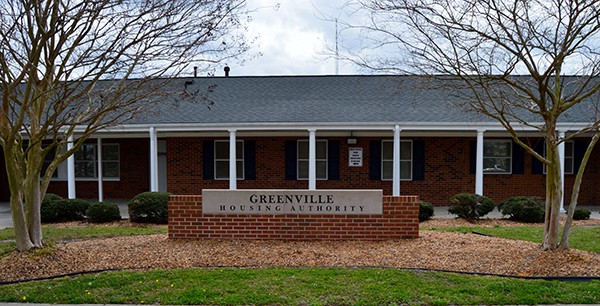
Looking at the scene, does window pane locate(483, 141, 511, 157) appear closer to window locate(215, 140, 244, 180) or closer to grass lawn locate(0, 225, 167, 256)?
window locate(215, 140, 244, 180)

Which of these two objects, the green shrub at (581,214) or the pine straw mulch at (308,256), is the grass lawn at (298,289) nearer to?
the pine straw mulch at (308,256)

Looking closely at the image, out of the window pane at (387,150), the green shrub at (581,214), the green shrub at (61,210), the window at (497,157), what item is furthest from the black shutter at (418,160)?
the green shrub at (61,210)

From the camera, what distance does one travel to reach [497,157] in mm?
15516

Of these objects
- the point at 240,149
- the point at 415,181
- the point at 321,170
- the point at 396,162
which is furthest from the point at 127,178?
the point at 415,181

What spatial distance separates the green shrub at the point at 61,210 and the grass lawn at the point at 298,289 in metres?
7.16

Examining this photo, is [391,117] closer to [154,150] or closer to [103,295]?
[154,150]

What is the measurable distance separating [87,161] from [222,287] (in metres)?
14.0

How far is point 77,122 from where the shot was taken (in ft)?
22.5

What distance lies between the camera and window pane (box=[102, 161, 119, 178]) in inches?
666

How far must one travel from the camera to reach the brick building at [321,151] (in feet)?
47.0

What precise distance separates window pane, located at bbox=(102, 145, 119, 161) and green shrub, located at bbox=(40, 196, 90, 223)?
15.7 ft

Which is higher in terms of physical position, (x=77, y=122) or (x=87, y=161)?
(x=77, y=122)

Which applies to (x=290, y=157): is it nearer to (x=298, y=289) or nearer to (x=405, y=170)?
(x=405, y=170)

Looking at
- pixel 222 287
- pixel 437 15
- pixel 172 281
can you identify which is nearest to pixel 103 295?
pixel 172 281
